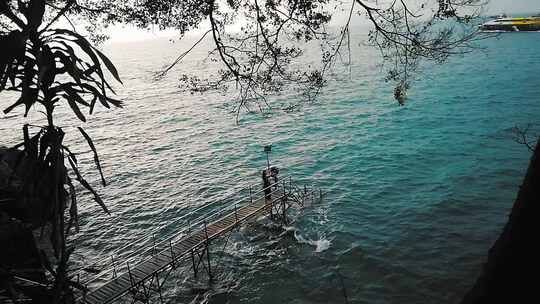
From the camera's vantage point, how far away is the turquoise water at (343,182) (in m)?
14.6

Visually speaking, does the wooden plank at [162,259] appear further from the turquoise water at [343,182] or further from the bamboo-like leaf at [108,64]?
the bamboo-like leaf at [108,64]

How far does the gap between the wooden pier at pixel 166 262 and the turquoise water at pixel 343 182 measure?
2.55ft

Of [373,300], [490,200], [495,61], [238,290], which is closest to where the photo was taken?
[373,300]

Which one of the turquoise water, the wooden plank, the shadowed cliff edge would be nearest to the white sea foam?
the turquoise water

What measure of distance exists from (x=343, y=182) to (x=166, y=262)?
44.9 feet

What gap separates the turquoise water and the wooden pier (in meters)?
0.78

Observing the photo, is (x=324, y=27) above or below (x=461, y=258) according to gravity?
above

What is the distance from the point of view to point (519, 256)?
125 inches

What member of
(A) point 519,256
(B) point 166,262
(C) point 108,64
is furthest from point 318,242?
(C) point 108,64

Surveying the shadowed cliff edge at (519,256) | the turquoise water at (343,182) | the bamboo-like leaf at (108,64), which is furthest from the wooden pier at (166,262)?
the shadowed cliff edge at (519,256)

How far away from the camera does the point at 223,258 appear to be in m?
16.4

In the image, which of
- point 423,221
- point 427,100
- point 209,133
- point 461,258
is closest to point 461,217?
point 423,221

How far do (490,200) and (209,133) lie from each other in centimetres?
2654

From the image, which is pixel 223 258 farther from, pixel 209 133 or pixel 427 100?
pixel 427 100
